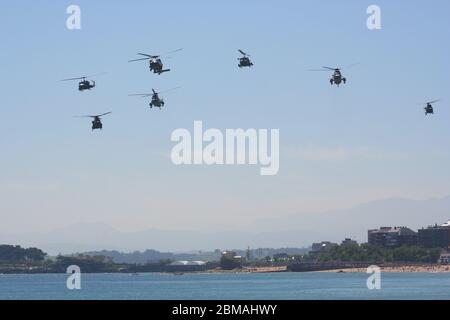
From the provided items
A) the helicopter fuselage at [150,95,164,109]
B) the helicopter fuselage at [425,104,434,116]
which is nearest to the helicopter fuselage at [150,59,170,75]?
the helicopter fuselage at [150,95,164,109]

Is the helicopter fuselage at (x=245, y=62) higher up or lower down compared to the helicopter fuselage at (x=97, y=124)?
higher up

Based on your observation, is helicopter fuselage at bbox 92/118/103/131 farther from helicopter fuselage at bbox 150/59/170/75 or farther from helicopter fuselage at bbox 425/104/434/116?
helicopter fuselage at bbox 425/104/434/116

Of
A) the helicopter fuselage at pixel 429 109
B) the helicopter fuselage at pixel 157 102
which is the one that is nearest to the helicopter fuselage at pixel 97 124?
the helicopter fuselage at pixel 157 102

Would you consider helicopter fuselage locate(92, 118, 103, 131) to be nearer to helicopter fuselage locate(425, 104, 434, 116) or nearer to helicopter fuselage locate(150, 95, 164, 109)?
helicopter fuselage locate(150, 95, 164, 109)

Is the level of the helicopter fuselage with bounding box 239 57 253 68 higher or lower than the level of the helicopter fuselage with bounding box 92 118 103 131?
higher

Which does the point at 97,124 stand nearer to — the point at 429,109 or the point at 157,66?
the point at 157,66

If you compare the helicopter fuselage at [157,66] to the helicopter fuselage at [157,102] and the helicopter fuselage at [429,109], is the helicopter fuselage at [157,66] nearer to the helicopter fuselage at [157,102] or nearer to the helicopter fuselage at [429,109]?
the helicopter fuselage at [157,102]

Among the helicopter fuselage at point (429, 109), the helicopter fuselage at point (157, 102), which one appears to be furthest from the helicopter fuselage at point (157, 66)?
the helicopter fuselage at point (429, 109)

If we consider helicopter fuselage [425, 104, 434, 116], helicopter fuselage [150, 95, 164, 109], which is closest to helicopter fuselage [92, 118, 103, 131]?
helicopter fuselage [150, 95, 164, 109]

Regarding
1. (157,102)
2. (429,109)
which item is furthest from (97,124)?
(429,109)

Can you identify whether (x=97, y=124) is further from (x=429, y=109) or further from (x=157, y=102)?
(x=429, y=109)

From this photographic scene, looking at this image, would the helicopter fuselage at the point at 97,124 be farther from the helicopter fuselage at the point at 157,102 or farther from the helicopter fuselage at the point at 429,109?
the helicopter fuselage at the point at 429,109

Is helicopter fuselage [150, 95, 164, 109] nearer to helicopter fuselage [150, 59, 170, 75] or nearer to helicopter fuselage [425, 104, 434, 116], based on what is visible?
helicopter fuselage [150, 59, 170, 75]
